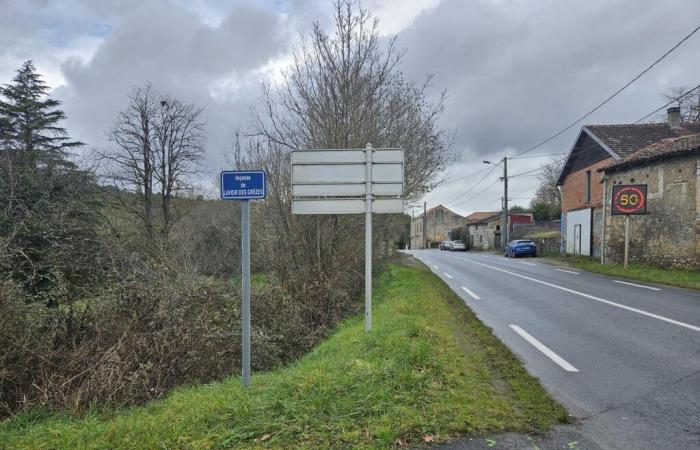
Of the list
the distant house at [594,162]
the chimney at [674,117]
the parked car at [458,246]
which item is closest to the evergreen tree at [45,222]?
the distant house at [594,162]

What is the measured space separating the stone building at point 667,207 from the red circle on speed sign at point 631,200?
63cm

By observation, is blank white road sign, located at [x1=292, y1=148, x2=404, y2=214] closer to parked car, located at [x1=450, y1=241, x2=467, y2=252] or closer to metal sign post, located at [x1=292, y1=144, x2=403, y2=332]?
metal sign post, located at [x1=292, y1=144, x2=403, y2=332]

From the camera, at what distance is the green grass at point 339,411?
→ 3.48m

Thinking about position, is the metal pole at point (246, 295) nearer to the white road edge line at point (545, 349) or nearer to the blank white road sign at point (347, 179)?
the blank white road sign at point (347, 179)

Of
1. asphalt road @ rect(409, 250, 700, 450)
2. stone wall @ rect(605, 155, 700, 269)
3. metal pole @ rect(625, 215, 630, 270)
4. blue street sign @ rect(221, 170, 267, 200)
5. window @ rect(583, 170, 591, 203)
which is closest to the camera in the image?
asphalt road @ rect(409, 250, 700, 450)

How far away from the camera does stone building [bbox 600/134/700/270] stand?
16.7 meters

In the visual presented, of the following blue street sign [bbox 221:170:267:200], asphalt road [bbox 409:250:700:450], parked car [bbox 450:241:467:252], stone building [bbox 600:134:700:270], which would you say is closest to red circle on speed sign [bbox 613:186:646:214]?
stone building [bbox 600:134:700:270]

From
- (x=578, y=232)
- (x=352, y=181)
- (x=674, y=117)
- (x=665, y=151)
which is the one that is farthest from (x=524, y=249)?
(x=352, y=181)

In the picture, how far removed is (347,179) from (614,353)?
4.60m

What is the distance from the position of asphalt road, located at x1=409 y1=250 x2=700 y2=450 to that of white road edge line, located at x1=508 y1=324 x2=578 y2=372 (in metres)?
0.01

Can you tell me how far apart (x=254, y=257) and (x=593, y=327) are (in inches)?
370

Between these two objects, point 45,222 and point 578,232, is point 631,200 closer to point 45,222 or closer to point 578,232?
point 578,232

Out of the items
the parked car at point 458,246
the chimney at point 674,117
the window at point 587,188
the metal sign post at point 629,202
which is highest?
the chimney at point 674,117

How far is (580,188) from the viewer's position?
95.3 feet
